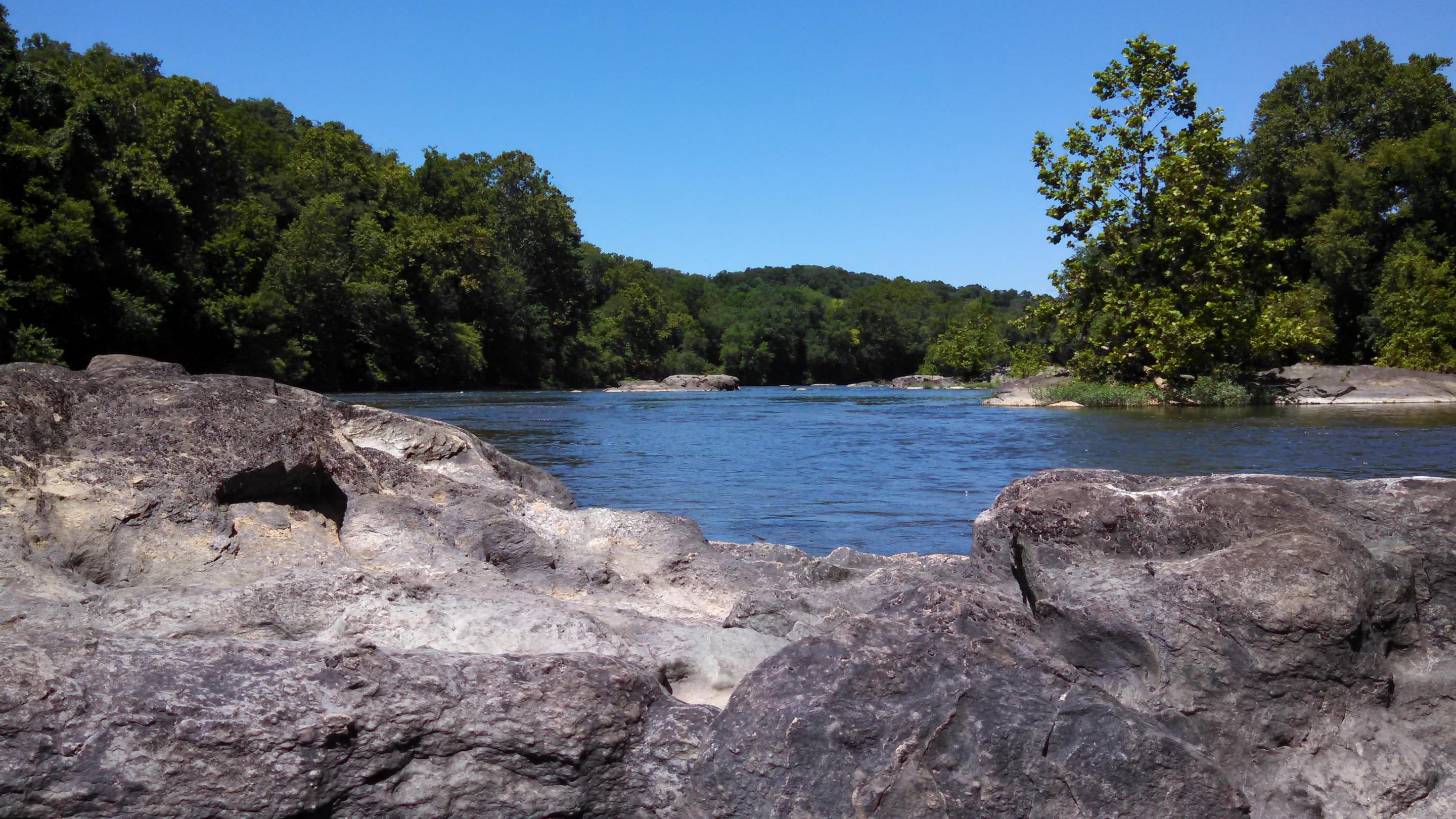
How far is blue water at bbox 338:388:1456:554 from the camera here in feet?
31.5

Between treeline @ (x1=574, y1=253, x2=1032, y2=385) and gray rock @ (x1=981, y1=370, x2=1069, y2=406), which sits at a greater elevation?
treeline @ (x1=574, y1=253, x2=1032, y2=385)

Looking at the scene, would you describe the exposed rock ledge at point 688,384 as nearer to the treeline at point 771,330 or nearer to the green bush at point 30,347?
the treeline at point 771,330

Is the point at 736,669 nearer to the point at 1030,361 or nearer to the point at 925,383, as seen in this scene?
the point at 1030,361

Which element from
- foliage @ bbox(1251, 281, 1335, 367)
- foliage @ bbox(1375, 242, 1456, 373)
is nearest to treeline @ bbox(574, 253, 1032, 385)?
foliage @ bbox(1251, 281, 1335, 367)

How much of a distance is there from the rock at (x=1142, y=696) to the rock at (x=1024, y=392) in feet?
98.3

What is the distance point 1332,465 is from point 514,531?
11.7 meters

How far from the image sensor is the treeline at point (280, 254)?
84.0 ft

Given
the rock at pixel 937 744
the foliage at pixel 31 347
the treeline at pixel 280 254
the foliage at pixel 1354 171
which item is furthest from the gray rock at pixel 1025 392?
the rock at pixel 937 744

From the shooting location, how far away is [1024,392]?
3391 cm

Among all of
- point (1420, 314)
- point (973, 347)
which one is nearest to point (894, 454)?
point (1420, 314)

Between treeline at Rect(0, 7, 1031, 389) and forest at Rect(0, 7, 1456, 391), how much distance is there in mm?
114

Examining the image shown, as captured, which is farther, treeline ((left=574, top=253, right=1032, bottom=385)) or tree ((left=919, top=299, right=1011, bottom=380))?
tree ((left=919, top=299, right=1011, bottom=380))

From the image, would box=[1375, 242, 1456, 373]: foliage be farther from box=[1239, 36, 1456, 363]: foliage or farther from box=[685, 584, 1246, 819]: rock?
box=[685, 584, 1246, 819]: rock

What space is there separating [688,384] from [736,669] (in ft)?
214
